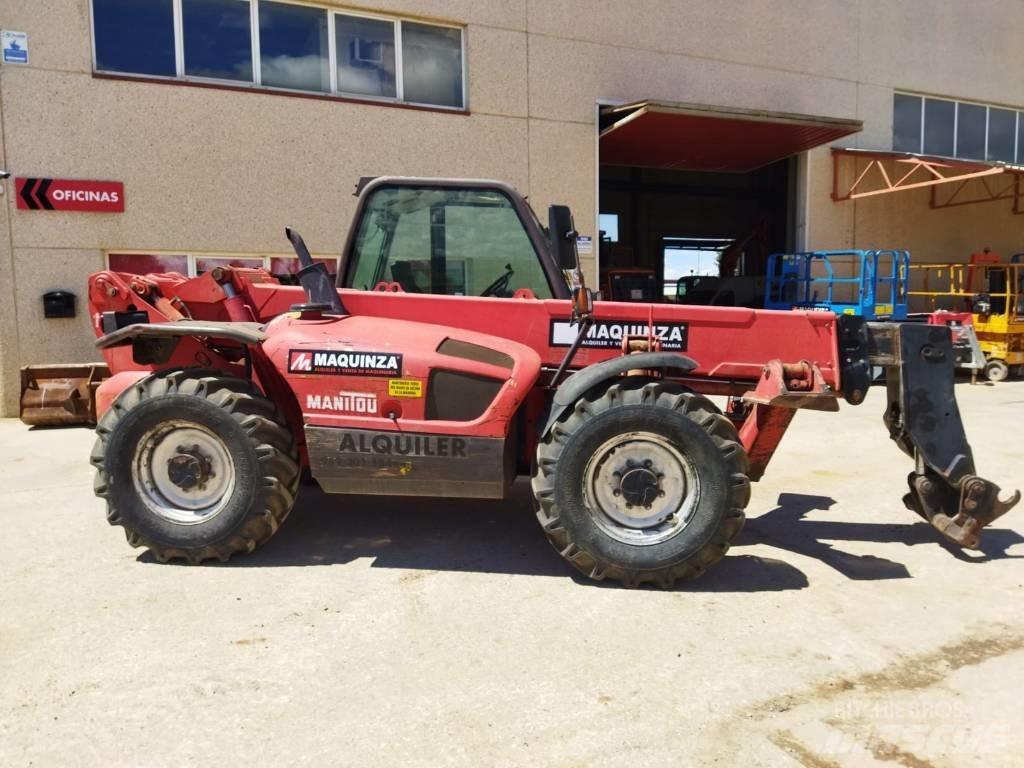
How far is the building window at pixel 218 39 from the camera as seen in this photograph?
9.69m

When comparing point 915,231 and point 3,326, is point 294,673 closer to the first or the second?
point 3,326

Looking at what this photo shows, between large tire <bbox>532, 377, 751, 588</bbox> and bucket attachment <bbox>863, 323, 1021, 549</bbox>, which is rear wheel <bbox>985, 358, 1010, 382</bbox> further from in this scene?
large tire <bbox>532, 377, 751, 588</bbox>

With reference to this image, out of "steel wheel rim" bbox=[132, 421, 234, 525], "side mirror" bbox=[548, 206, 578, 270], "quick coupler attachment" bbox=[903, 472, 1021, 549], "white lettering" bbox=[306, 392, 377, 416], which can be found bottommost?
"quick coupler attachment" bbox=[903, 472, 1021, 549]

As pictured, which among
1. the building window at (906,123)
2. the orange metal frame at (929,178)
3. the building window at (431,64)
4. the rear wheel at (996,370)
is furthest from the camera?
the building window at (906,123)

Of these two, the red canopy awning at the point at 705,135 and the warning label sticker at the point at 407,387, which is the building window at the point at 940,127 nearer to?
the red canopy awning at the point at 705,135

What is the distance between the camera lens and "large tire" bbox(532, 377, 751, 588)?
12.1 ft

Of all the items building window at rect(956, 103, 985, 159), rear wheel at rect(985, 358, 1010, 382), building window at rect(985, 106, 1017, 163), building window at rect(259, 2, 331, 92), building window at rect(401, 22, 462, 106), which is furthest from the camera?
building window at rect(985, 106, 1017, 163)

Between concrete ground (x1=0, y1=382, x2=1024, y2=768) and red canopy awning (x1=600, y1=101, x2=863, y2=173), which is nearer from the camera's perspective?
concrete ground (x1=0, y1=382, x2=1024, y2=768)

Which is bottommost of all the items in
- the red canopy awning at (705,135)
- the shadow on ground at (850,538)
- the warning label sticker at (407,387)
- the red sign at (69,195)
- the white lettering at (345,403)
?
the shadow on ground at (850,538)

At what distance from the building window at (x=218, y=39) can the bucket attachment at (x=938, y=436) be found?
9.22m

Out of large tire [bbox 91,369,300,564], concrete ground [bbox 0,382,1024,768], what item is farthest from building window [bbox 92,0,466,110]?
large tire [bbox 91,369,300,564]

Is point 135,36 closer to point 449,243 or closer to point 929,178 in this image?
point 449,243

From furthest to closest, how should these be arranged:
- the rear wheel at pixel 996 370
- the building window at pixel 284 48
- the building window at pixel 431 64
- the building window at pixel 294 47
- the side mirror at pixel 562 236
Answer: the rear wheel at pixel 996 370 → the building window at pixel 431 64 → the building window at pixel 294 47 → the building window at pixel 284 48 → the side mirror at pixel 562 236

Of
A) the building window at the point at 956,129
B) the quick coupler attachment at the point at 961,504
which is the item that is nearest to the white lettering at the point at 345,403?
the quick coupler attachment at the point at 961,504
